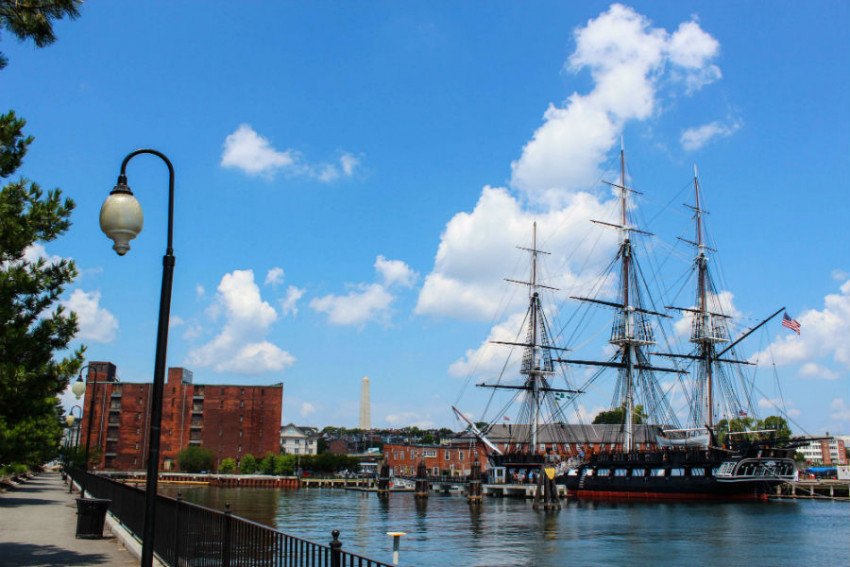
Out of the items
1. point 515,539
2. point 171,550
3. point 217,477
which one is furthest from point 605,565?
point 217,477

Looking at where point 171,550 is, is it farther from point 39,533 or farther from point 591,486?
point 591,486

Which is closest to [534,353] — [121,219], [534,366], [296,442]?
[534,366]

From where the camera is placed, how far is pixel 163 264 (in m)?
9.27

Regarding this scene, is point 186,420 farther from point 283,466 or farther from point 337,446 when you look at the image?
point 337,446

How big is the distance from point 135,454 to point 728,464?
88029 mm

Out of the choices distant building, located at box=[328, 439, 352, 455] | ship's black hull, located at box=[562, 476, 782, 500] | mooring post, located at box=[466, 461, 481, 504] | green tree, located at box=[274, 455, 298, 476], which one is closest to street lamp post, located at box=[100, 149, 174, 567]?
mooring post, located at box=[466, 461, 481, 504]

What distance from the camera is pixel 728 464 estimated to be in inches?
2859

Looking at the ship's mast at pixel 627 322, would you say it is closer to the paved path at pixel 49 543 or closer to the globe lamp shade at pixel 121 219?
the paved path at pixel 49 543

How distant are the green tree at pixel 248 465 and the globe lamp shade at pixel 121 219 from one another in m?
112

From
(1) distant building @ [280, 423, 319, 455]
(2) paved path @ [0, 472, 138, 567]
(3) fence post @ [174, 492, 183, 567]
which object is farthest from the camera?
(1) distant building @ [280, 423, 319, 455]

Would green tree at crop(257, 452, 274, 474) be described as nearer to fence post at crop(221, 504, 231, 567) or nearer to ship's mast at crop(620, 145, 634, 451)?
ship's mast at crop(620, 145, 634, 451)

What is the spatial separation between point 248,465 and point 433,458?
105ft

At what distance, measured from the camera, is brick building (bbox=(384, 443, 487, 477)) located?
125250mm

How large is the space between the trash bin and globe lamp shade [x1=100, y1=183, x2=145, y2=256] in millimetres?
13282
